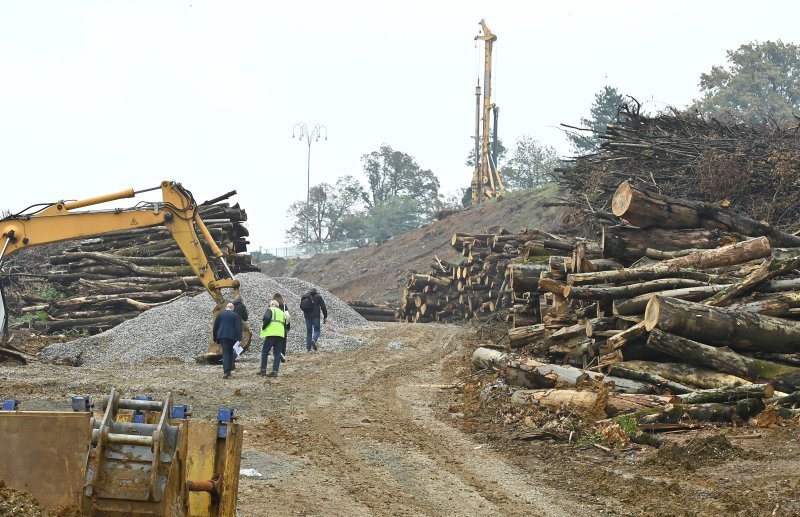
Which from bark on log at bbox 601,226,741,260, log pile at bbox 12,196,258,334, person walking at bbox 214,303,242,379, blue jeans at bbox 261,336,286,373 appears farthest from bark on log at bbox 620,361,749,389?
log pile at bbox 12,196,258,334

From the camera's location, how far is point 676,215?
17.5 m

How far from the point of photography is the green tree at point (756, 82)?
75.7m

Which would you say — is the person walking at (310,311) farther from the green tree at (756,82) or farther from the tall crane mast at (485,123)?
the green tree at (756,82)

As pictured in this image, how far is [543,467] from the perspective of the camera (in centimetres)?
1037

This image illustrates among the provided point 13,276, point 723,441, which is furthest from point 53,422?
point 13,276

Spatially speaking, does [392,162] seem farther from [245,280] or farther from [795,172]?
[795,172]

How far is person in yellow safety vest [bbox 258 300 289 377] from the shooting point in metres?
18.5

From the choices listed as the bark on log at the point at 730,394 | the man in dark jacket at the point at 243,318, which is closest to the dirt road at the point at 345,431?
the man in dark jacket at the point at 243,318

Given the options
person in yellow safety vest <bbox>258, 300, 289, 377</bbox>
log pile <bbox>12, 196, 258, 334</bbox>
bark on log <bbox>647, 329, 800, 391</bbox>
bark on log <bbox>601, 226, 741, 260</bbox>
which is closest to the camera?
bark on log <bbox>647, 329, 800, 391</bbox>

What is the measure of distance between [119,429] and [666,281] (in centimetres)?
1123

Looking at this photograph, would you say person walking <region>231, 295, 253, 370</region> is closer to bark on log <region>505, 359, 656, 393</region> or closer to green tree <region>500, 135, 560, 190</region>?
bark on log <region>505, 359, 656, 393</region>

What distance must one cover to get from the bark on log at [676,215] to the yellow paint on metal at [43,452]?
13.0m

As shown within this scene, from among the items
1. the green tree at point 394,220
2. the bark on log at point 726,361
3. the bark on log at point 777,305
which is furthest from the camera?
the green tree at point 394,220

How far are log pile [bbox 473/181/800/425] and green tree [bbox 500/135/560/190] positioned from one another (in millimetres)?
74676
